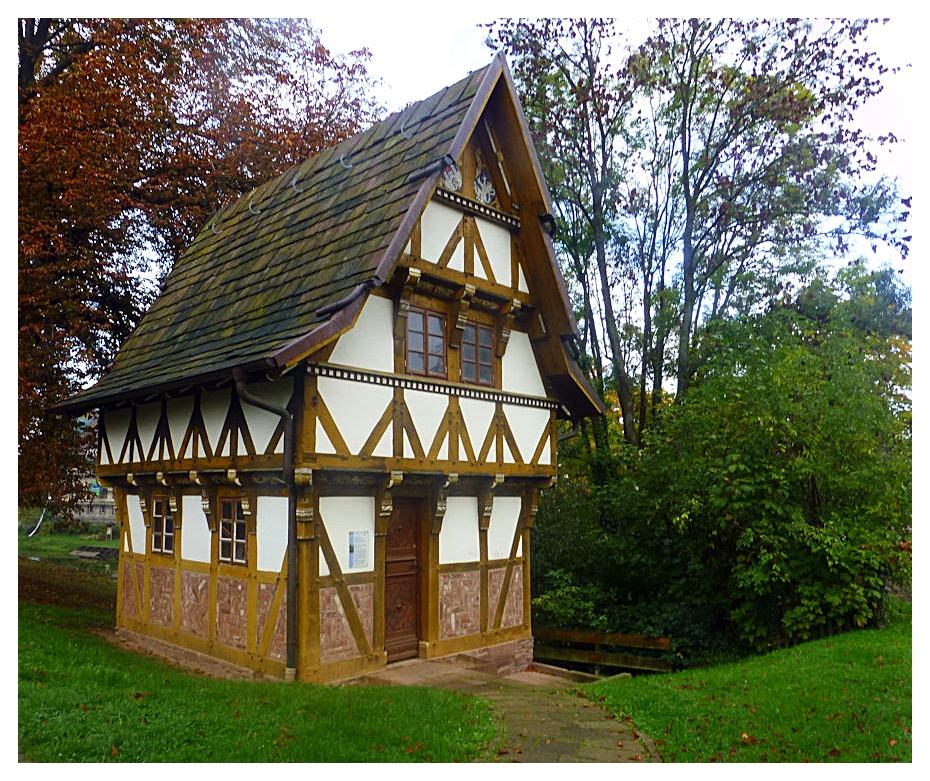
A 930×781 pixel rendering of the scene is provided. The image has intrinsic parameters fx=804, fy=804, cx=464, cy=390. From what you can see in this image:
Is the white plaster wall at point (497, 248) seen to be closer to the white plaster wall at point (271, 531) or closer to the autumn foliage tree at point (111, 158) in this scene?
the white plaster wall at point (271, 531)

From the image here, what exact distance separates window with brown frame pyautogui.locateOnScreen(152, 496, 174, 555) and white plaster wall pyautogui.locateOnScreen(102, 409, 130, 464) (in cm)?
108

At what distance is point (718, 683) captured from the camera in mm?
9078

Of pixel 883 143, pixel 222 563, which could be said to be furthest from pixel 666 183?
pixel 222 563

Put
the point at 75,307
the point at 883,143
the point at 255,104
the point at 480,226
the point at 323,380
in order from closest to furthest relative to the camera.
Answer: the point at 323,380, the point at 480,226, the point at 75,307, the point at 883,143, the point at 255,104

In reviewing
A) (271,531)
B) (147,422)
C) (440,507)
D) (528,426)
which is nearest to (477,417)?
(528,426)

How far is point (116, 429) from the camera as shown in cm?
1213

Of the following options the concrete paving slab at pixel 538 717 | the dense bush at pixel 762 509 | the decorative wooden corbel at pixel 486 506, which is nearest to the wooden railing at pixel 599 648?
the dense bush at pixel 762 509

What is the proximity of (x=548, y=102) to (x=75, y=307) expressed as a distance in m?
9.69

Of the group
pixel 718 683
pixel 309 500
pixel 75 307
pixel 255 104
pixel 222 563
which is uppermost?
pixel 255 104

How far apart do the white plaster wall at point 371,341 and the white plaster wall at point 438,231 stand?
88 cm

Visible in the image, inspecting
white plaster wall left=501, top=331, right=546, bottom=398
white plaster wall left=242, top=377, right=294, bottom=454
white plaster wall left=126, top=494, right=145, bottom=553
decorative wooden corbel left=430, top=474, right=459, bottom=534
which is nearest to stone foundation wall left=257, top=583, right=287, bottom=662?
white plaster wall left=242, top=377, right=294, bottom=454

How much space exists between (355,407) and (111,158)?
21.6ft

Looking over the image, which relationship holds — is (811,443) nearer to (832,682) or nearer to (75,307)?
(832,682)

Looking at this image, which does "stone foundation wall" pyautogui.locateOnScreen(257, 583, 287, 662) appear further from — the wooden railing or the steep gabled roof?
the wooden railing
